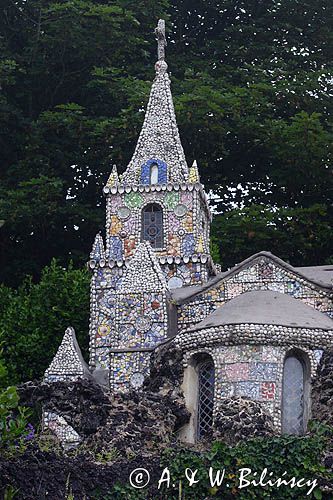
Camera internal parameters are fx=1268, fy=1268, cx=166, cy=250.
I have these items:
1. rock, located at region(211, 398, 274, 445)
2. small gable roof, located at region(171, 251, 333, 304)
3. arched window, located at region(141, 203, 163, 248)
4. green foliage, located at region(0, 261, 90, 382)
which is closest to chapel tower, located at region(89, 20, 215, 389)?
arched window, located at region(141, 203, 163, 248)

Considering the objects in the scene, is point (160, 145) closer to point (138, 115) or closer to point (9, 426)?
point (138, 115)

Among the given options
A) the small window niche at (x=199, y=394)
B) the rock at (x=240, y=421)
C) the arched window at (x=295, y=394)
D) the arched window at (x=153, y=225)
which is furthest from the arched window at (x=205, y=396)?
the arched window at (x=153, y=225)

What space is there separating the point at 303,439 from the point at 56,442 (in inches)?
171

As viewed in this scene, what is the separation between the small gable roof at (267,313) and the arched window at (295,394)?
2.36 ft

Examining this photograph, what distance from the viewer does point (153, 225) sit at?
30344 millimetres

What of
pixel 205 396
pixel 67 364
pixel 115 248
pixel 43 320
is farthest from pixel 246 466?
pixel 43 320

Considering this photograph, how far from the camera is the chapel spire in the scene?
3096 cm

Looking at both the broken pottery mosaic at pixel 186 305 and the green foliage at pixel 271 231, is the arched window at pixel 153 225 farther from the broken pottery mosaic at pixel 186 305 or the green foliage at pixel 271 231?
the green foliage at pixel 271 231

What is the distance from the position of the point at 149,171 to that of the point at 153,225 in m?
1.50

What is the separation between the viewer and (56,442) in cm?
2188

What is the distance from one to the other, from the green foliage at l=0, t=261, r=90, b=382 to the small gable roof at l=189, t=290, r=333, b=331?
8071 mm

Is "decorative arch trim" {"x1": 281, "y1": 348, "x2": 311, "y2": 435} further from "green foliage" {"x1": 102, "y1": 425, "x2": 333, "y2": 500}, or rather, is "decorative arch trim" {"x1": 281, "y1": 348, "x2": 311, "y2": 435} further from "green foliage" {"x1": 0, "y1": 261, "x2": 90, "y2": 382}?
"green foliage" {"x1": 0, "y1": 261, "x2": 90, "y2": 382}

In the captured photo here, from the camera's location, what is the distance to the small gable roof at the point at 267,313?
80.0 ft

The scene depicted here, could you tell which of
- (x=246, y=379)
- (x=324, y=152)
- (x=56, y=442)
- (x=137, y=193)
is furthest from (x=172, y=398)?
→ (x=324, y=152)
